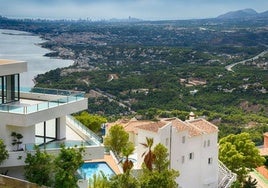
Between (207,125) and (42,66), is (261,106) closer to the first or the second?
(207,125)

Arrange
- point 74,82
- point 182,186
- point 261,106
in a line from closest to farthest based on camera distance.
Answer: point 182,186
point 261,106
point 74,82

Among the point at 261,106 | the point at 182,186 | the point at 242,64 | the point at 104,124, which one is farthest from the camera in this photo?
the point at 242,64

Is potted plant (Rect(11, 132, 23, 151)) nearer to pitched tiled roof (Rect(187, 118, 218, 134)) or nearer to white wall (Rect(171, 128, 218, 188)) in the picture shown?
white wall (Rect(171, 128, 218, 188))

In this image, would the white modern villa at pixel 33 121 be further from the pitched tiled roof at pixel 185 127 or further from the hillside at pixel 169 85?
the hillside at pixel 169 85

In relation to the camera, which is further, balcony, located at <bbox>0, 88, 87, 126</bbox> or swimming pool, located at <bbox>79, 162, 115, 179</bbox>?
swimming pool, located at <bbox>79, 162, 115, 179</bbox>

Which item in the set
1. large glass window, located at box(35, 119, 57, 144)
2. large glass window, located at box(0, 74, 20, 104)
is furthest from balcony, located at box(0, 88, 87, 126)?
large glass window, located at box(35, 119, 57, 144)

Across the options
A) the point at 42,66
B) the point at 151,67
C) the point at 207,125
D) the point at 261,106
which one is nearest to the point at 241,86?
the point at 261,106

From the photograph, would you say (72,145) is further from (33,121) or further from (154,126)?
(154,126)
